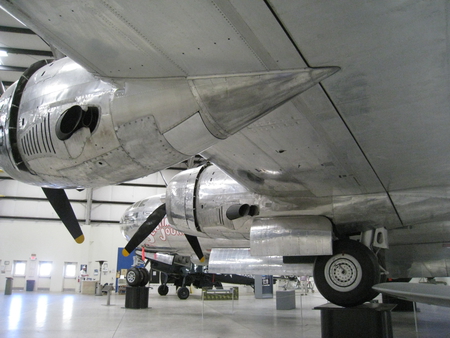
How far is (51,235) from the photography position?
27.8m

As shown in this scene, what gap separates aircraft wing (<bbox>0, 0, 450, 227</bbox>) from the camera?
7.60 ft

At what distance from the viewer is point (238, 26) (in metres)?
2.47

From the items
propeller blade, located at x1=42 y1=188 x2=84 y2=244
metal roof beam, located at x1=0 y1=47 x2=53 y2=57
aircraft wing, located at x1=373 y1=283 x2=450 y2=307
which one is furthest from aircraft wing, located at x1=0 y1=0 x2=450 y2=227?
metal roof beam, located at x1=0 y1=47 x2=53 y2=57

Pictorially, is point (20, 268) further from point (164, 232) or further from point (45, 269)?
point (164, 232)

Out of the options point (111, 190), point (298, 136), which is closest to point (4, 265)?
point (111, 190)

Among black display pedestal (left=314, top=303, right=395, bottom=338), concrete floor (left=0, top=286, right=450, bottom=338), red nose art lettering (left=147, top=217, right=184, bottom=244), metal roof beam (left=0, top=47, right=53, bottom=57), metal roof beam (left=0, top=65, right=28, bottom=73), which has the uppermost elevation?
metal roof beam (left=0, top=47, right=53, bottom=57)

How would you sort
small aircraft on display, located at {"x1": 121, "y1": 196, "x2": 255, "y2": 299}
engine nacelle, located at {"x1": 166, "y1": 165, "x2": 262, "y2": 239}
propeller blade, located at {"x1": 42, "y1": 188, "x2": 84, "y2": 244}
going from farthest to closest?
small aircraft on display, located at {"x1": 121, "y1": 196, "x2": 255, "y2": 299}
engine nacelle, located at {"x1": 166, "y1": 165, "x2": 262, "y2": 239}
propeller blade, located at {"x1": 42, "y1": 188, "x2": 84, "y2": 244}

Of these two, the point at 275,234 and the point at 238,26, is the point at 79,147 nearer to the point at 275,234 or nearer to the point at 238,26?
the point at 238,26

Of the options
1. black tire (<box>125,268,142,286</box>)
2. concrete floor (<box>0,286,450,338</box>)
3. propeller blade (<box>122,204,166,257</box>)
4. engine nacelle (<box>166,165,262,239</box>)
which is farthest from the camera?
black tire (<box>125,268,142,286</box>)

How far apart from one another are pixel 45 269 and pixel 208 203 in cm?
2535

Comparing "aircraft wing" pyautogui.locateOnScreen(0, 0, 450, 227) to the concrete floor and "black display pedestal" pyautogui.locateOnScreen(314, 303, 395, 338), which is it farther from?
the concrete floor

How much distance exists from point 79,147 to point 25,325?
6890 millimetres

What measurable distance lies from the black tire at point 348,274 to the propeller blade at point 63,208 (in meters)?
4.03

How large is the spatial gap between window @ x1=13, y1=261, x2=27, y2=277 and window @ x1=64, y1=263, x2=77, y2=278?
9.18 ft
